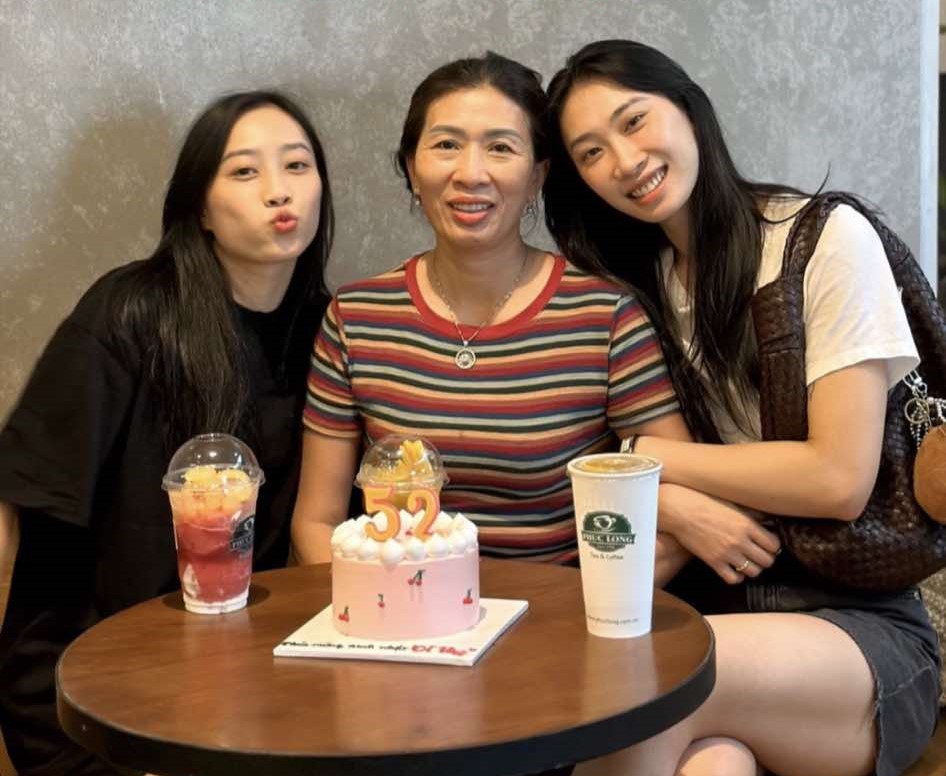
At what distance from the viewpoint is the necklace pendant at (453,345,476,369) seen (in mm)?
1900

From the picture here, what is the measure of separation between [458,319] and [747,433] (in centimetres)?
49

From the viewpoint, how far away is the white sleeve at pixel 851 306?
168 cm

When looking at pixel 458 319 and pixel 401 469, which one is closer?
pixel 401 469

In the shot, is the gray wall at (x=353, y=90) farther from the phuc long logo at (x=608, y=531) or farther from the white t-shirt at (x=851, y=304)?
the phuc long logo at (x=608, y=531)

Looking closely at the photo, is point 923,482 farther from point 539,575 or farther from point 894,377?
point 539,575

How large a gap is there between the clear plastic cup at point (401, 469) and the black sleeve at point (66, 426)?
0.53 m

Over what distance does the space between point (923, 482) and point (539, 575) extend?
57cm

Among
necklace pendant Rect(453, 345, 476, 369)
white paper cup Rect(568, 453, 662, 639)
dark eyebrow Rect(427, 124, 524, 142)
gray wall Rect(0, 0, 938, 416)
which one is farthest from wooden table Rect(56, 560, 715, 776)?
gray wall Rect(0, 0, 938, 416)

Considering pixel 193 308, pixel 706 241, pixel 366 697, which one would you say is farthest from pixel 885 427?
pixel 193 308

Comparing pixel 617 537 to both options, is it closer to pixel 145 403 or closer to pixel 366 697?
pixel 366 697

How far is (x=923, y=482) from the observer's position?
5.54 ft

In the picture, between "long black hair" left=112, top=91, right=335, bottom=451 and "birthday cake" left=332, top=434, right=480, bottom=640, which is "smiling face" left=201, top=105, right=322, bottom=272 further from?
"birthday cake" left=332, top=434, right=480, bottom=640

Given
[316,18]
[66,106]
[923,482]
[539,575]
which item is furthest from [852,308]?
[66,106]

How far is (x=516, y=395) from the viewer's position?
1.88 m
